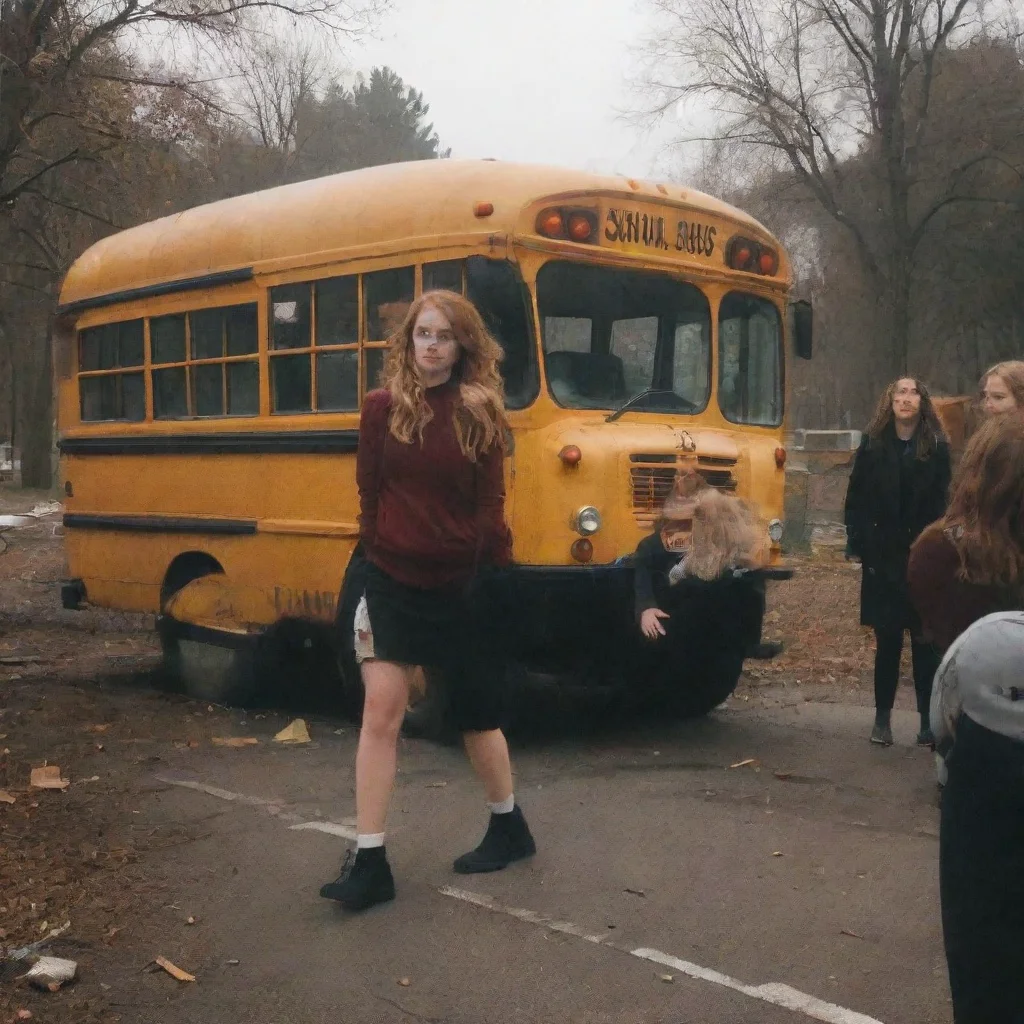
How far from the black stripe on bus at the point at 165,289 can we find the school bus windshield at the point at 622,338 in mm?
1934

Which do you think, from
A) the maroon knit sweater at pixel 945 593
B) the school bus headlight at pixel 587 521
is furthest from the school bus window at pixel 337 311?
the maroon knit sweater at pixel 945 593

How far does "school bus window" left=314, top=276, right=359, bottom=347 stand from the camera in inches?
290

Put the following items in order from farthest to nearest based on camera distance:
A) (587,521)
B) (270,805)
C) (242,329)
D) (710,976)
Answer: (242,329) < (587,521) < (270,805) < (710,976)

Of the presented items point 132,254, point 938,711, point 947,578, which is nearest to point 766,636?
point 132,254

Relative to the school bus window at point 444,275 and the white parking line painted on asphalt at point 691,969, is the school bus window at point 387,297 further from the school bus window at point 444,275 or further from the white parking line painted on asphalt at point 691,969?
the white parking line painted on asphalt at point 691,969

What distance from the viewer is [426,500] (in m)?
4.52

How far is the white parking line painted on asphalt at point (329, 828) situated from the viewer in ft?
18.1

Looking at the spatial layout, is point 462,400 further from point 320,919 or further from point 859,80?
point 859,80

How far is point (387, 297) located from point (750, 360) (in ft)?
6.73

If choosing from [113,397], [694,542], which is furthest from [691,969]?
[113,397]

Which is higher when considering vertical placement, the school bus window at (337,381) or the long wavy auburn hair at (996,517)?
the school bus window at (337,381)

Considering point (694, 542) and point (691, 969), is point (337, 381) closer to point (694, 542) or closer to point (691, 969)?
point (694, 542)

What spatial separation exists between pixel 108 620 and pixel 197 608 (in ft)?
16.2

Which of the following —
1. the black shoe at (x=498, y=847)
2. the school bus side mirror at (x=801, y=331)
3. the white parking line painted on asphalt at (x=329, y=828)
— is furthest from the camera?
the school bus side mirror at (x=801, y=331)
